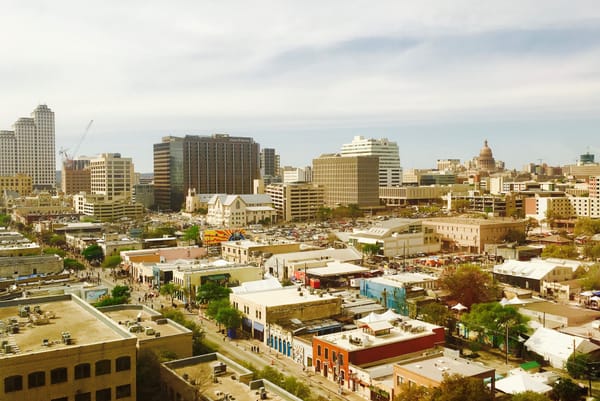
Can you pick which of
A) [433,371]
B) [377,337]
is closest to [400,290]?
[377,337]

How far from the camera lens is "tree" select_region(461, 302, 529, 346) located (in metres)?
29.1

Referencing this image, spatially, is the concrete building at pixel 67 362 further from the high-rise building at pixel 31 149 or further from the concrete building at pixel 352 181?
the high-rise building at pixel 31 149

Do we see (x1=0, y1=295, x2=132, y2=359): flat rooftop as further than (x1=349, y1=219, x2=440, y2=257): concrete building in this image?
No

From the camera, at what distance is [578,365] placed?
25.1m

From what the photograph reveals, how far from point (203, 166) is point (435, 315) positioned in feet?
356

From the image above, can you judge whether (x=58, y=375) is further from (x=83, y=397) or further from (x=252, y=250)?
(x=252, y=250)

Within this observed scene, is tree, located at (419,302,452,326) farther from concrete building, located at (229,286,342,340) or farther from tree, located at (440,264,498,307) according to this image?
concrete building, located at (229,286,342,340)

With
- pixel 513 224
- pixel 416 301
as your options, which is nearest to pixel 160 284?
pixel 416 301

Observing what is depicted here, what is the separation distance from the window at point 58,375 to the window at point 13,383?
86cm

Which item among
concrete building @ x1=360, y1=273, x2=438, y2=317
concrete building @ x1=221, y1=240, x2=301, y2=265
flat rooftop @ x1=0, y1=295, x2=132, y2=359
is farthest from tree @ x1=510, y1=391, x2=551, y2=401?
concrete building @ x1=221, y1=240, x2=301, y2=265

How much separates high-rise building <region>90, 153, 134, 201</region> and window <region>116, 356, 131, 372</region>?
305ft

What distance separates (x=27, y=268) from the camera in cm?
4491

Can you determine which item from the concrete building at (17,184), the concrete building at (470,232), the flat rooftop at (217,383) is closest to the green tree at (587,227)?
the concrete building at (470,232)

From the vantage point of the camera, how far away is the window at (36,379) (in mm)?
17141
